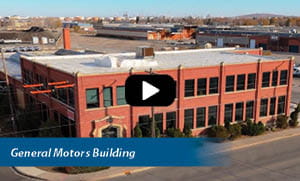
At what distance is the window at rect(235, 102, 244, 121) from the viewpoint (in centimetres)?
3219

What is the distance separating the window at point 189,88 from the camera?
1159 inches

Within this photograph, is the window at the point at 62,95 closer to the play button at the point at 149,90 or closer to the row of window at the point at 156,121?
the row of window at the point at 156,121

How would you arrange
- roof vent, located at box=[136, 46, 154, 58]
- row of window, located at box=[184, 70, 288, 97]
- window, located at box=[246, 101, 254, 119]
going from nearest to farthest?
row of window, located at box=[184, 70, 288, 97]
roof vent, located at box=[136, 46, 154, 58]
window, located at box=[246, 101, 254, 119]

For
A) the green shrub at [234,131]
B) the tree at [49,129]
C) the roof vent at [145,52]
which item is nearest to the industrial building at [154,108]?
the roof vent at [145,52]

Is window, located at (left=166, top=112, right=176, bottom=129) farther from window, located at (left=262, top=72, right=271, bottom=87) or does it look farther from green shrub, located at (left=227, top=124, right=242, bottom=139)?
window, located at (left=262, top=72, right=271, bottom=87)

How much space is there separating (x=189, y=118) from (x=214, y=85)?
3785mm

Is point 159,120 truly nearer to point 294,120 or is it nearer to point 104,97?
point 104,97

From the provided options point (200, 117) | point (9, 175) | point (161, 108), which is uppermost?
point (161, 108)

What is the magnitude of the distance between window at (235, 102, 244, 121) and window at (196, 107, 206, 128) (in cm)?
362

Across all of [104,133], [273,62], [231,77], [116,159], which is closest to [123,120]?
[104,133]

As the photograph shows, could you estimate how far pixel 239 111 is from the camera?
32.4m

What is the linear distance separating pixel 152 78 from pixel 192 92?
24.2m

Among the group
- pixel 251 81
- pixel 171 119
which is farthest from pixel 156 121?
pixel 251 81

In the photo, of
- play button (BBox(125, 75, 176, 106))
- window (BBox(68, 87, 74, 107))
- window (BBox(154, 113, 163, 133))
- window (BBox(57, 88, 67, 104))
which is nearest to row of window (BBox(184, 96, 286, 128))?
window (BBox(154, 113, 163, 133))
